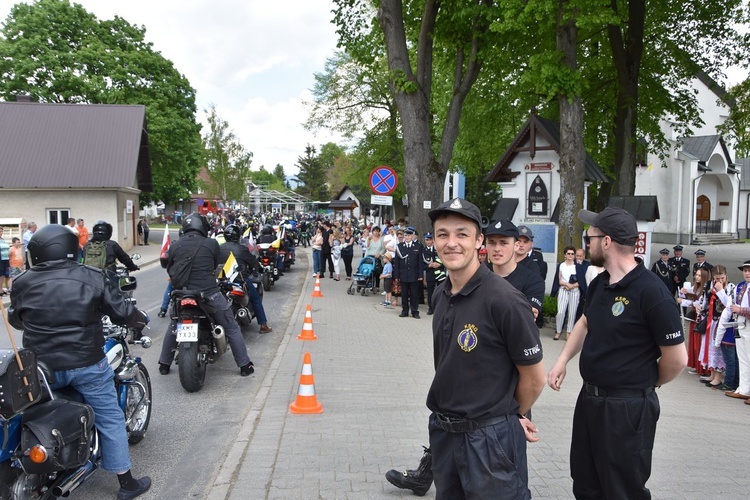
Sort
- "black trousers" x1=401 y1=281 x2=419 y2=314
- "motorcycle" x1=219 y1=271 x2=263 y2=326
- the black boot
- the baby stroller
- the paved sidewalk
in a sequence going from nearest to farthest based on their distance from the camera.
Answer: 1. the black boot
2. the paved sidewalk
3. "motorcycle" x1=219 y1=271 x2=263 y2=326
4. "black trousers" x1=401 y1=281 x2=419 y2=314
5. the baby stroller

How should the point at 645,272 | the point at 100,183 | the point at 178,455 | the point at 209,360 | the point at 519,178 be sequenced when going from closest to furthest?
the point at 645,272 < the point at 178,455 < the point at 209,360 < the point at 519,178 < the point at 100,183

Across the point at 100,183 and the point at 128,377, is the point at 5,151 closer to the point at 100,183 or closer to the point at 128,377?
A: the point at 100,183

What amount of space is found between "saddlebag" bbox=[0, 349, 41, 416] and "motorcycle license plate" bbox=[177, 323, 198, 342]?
10.5ft

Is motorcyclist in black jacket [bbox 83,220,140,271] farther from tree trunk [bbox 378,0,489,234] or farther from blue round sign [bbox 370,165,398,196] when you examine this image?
tree trunk [bbox 378,0,489,234]

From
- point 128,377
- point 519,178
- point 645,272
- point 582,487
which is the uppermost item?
point 519,178

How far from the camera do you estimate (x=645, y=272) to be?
358cm

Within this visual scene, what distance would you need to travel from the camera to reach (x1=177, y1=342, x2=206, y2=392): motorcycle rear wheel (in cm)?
691

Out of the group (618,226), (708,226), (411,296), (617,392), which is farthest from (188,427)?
(708,226)

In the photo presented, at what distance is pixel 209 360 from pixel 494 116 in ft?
65.4

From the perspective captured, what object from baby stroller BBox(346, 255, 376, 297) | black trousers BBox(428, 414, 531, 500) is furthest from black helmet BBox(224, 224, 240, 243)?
black trousers BBox(428, 414, 531, 500)

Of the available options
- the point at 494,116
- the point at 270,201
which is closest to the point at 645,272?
the point at 494,116

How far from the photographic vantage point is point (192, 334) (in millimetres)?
6816

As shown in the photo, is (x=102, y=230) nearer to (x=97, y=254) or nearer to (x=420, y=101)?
(x=97, y=254)

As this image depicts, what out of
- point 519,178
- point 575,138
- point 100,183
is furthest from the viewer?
point 100,183
